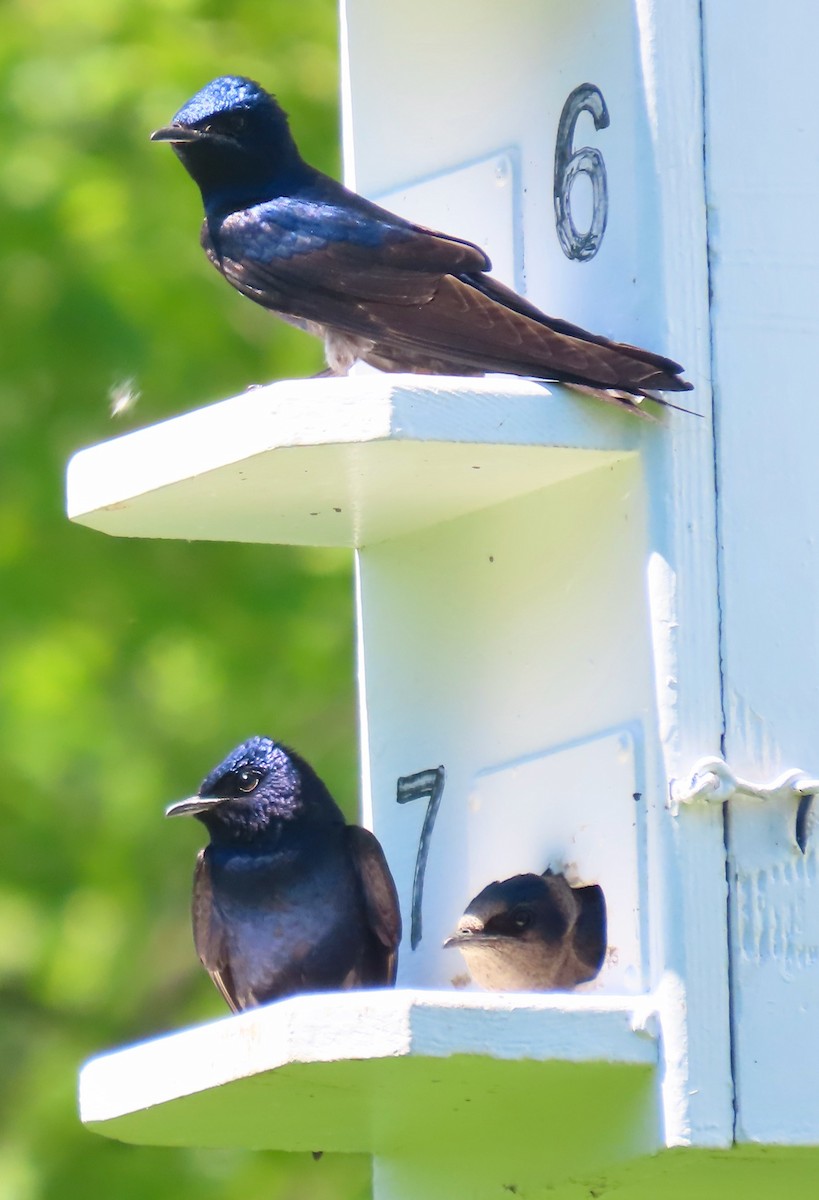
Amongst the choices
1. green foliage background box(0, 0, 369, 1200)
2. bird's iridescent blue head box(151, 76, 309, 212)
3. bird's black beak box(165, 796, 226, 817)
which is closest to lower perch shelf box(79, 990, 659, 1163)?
bird's black beak box(165, 796, 226, 817)

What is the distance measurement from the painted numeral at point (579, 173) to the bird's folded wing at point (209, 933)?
874mm

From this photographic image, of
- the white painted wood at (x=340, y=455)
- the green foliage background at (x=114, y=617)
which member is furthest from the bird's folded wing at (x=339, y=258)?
the green foliage background at (x=114, y=617)

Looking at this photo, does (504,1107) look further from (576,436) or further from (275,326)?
(275,326)

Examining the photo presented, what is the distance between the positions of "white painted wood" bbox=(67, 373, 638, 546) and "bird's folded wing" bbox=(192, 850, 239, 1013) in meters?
0.45

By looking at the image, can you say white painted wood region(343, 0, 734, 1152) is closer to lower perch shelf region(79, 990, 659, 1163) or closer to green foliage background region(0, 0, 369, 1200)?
lower perch shelf region(79, 990, 659, 1163)

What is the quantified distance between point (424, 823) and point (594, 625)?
44 cm

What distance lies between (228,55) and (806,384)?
343 centimetres

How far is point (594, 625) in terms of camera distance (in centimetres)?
261

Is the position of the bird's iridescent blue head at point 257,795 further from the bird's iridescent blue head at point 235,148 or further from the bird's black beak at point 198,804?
the bird's iridescent blue head at point 235,148

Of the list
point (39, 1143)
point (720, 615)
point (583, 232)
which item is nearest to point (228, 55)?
point (39, 1143)

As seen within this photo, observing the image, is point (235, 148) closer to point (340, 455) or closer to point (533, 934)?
point (340, 455)

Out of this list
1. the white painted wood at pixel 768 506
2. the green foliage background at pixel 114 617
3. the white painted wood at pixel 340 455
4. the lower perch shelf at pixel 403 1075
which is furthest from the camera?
the green foliage background at pixel 114 617

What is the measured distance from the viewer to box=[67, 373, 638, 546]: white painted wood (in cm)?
234

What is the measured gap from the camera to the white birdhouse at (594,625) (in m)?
2.35
